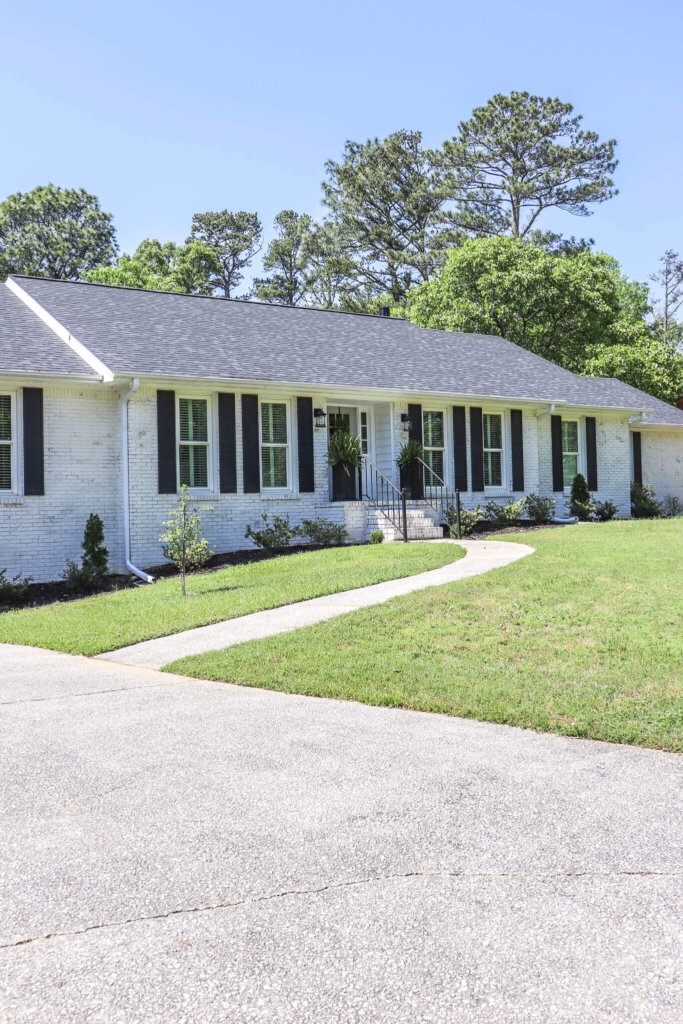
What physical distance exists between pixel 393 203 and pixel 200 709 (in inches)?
1565

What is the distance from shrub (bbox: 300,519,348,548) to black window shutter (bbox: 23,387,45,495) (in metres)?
4.81

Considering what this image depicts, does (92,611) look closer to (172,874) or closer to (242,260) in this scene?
(172,874)

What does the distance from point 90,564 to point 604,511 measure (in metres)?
12.7

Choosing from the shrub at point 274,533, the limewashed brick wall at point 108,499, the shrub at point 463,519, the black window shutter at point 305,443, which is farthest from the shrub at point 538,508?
the shrub at point 274,533

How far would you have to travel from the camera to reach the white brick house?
48.9 ft

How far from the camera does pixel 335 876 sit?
134 inches

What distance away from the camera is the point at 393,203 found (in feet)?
139

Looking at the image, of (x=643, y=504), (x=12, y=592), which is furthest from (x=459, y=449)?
(x=12, y=592)

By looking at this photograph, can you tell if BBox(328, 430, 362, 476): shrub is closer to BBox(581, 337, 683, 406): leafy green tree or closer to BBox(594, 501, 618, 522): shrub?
BBox(594, 501, 618, 522): shrub

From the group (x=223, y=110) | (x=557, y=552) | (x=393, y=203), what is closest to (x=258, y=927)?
(x=557, y=552)

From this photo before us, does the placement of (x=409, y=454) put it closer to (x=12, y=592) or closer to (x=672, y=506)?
(x=12, y=592)

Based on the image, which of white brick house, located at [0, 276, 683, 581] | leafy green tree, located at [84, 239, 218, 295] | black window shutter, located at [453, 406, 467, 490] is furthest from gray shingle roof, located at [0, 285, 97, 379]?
leafy green tree, located at [84, 239, 218, 295]

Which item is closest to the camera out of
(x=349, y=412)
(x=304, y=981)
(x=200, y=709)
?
(x=304, y=981)

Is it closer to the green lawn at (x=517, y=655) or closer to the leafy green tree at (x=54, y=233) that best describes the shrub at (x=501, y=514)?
the green lawn at (x=517, y=655)
